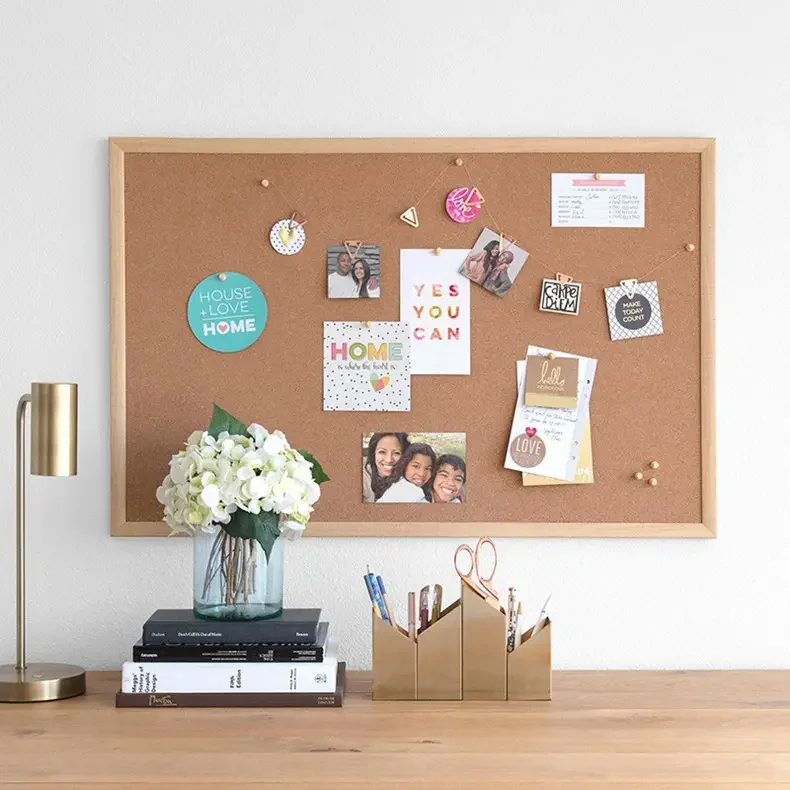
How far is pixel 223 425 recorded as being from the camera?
66.7 inches

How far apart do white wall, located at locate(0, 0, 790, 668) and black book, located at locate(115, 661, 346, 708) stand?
27 cm

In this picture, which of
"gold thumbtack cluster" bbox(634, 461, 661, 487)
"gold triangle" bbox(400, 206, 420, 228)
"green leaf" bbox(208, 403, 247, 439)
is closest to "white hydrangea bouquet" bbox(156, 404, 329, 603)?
"green leaf" bbox(208, 403, 247, 439)

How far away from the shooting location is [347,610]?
185 centimetres

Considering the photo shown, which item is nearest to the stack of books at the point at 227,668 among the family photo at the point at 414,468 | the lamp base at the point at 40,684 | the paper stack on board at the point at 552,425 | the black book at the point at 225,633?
the black book at the point at 225,633

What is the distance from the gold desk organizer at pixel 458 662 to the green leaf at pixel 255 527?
0.20 metres

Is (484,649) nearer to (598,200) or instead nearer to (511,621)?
(511,621)

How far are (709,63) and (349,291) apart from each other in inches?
28.7

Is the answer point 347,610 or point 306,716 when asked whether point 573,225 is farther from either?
point 306,716

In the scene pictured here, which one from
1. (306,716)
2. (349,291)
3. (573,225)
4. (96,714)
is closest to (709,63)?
(573,225)

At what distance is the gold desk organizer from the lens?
163 cm

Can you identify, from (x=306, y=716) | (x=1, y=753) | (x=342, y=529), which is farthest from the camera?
(x=342, y=529)

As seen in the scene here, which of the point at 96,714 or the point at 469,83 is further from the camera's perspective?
the point at 469,83

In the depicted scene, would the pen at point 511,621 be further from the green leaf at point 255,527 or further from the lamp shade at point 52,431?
the lamp shade at point 52,431

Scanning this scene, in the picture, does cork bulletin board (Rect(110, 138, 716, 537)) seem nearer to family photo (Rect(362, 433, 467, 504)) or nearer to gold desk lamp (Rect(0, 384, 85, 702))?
family photo (Rect(362, 433, 467, 504))
